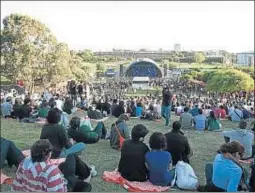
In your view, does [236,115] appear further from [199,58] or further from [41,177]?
[199,58]

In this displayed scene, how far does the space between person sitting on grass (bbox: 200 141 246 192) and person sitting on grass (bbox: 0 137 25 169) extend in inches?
89.2

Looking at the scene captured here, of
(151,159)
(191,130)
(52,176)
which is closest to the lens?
(52,176)

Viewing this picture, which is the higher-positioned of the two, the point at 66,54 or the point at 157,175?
the point at 66,54

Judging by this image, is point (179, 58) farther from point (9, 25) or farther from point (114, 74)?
point (9, 25)

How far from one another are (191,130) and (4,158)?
6.19 meters

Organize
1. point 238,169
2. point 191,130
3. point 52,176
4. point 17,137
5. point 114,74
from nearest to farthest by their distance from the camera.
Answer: point 52,176
point 238,169
point 17,137
point 191,130
point 114,74

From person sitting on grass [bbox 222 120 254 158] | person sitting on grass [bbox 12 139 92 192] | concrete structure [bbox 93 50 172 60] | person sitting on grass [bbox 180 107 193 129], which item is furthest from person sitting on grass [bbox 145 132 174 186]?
concrete structure [bbox 93 50 172 60]

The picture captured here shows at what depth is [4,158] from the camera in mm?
5109

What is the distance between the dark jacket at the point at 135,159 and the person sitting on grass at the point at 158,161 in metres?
0.07

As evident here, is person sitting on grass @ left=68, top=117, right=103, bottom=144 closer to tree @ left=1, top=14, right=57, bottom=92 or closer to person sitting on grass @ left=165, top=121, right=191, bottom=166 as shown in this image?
person sitting on grass @ left=165, top=121, right=191, bottom=166

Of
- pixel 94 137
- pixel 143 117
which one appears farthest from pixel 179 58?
pixel 94 137

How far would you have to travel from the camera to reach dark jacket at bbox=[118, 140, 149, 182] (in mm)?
5074

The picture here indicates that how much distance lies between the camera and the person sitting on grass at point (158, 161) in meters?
4.96

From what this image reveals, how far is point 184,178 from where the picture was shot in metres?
5.12
